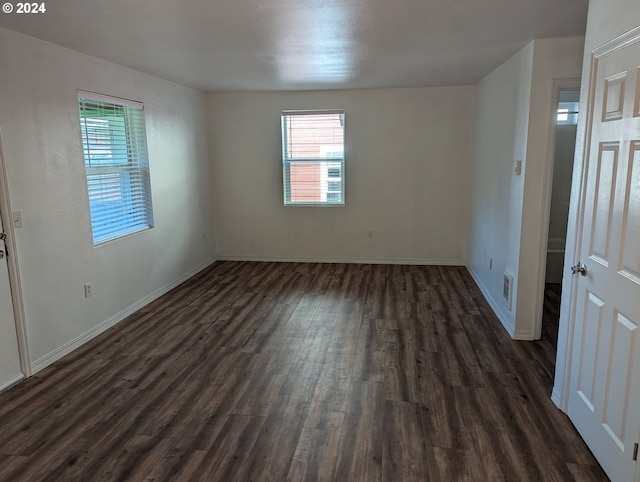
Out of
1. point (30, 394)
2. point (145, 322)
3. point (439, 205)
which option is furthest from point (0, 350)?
point (439, 205)

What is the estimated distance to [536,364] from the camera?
130 inches

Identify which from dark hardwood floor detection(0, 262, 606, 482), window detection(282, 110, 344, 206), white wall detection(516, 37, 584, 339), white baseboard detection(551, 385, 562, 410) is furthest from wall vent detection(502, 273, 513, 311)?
window detection(282, 110, 344, 206)

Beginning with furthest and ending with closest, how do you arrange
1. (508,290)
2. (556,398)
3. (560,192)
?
(560,192), (508,290), (556,398)

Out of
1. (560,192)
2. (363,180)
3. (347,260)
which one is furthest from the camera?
(347,260)

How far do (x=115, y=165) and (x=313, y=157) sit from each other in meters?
2.76

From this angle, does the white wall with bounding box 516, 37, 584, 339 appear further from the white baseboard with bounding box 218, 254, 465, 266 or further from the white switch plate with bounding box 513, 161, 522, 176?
the white baseboard with bounding box 218, 254, 465, 266

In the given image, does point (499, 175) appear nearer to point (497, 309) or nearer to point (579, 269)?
point (497, 309)

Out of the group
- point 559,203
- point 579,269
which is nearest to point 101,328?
point 579,269

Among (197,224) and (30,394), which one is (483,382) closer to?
(30,394)

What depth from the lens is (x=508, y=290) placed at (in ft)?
12.9

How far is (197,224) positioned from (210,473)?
13.7 ft

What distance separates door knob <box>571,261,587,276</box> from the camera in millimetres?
2419

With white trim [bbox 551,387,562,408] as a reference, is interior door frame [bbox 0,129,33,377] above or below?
above

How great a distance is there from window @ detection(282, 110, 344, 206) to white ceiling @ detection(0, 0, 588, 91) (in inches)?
62.4
